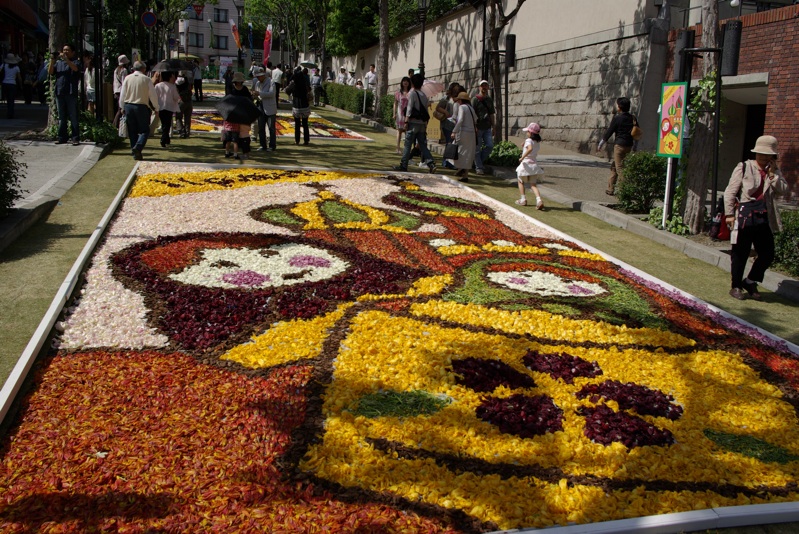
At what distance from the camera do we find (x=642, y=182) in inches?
455

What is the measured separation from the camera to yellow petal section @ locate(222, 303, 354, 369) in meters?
5.04

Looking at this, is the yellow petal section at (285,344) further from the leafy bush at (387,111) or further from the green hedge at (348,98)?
the green hedge at (348,98)

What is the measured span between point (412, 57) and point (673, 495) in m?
35.0

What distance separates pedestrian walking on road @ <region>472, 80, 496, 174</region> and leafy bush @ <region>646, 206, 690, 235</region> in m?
5.18

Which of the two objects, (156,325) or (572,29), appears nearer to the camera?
(156,325)

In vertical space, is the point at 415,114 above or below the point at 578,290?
above

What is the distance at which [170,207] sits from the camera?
9.91 metres

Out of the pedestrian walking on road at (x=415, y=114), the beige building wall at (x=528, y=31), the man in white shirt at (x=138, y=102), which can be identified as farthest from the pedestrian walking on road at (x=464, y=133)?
the beige building wall at (x=528, y=31)

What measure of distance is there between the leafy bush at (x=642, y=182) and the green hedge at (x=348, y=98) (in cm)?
1788

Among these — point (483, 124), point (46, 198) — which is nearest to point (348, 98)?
point (483, 124)

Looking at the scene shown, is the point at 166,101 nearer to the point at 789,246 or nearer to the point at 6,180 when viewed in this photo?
the point at 6,180

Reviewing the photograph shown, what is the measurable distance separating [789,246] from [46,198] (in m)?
9.24

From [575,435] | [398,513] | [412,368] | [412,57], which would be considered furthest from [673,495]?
[412,57]

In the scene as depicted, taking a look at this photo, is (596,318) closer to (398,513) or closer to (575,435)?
(575,435)
